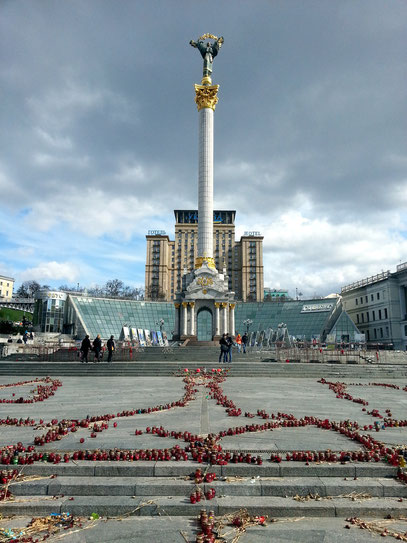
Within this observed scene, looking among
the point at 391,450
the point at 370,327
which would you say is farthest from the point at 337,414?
the point at 370,327

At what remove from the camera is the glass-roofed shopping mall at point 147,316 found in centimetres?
7044

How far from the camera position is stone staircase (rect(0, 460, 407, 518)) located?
5.33m

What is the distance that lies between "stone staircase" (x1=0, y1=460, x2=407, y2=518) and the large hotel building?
13392 cm

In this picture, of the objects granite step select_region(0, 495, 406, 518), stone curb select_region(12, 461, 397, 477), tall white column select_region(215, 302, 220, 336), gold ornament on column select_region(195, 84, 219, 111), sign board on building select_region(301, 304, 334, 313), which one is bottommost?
granite step select_region(0, 495, 406, 518)

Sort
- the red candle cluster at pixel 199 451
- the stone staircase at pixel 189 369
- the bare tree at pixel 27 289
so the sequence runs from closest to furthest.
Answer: the red candle cluster at pixel 199 451 → the stone staircase at pixel 189 369 → the bare tree at pixel 27 289

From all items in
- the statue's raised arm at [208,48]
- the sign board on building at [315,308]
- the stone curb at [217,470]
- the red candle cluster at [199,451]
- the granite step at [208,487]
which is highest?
the statue's raised arm at [208,48]

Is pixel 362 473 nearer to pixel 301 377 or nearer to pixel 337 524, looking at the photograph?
pixel 337 524

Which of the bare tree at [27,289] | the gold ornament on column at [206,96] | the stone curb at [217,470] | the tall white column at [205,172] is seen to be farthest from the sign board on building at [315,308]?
the bare tree at [27,289]

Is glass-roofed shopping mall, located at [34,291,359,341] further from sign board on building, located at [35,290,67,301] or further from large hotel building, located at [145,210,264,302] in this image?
large hotel building, located at [145,210,264,302]

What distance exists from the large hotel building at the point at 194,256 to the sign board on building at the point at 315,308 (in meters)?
65.9

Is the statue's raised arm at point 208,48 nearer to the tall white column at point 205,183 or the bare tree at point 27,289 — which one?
the tall white column at point 205,183

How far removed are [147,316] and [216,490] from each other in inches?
2845

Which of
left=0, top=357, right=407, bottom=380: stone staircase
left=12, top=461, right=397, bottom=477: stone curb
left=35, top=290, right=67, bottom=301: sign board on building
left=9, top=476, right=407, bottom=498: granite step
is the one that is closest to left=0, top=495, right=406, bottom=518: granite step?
left=9, top=476, right=407, bottom=498: granite step

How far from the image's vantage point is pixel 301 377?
80.2ft
